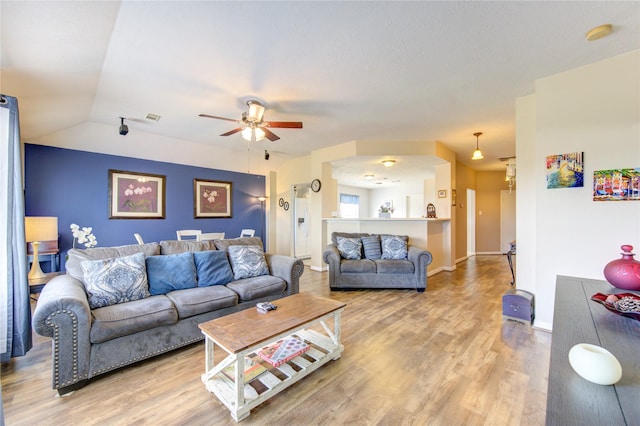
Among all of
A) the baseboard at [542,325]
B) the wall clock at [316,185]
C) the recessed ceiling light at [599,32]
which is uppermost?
the recessed ceiling light at [599,32]

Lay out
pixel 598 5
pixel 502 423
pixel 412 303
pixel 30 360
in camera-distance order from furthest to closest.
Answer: pixel 412 303
pixel 30 360
pixel 598 5
pixel 502 423

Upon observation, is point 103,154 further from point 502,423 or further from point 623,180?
point 623,180

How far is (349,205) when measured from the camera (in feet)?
32.6

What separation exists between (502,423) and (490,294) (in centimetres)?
283

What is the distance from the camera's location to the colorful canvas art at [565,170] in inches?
97.3

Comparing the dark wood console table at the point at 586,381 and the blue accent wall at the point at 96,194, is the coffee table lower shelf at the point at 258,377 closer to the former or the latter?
the dark wood console table at the point at 586,381

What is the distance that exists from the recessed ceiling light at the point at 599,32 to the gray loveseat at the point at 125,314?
3.51 metres

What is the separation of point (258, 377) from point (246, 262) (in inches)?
60.0

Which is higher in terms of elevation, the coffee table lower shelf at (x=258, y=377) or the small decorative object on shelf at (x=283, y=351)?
the small decorative object on shelf at (x=283, y=351)

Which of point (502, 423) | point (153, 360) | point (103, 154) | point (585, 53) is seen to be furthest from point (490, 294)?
point (103, 154)

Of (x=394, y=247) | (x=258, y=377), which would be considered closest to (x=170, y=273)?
(x=258, y=377)

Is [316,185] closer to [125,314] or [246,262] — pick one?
[246,262]

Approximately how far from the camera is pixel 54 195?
389cm

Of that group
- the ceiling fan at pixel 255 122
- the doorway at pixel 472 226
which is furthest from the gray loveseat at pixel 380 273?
the doorway at pixel 472 226
